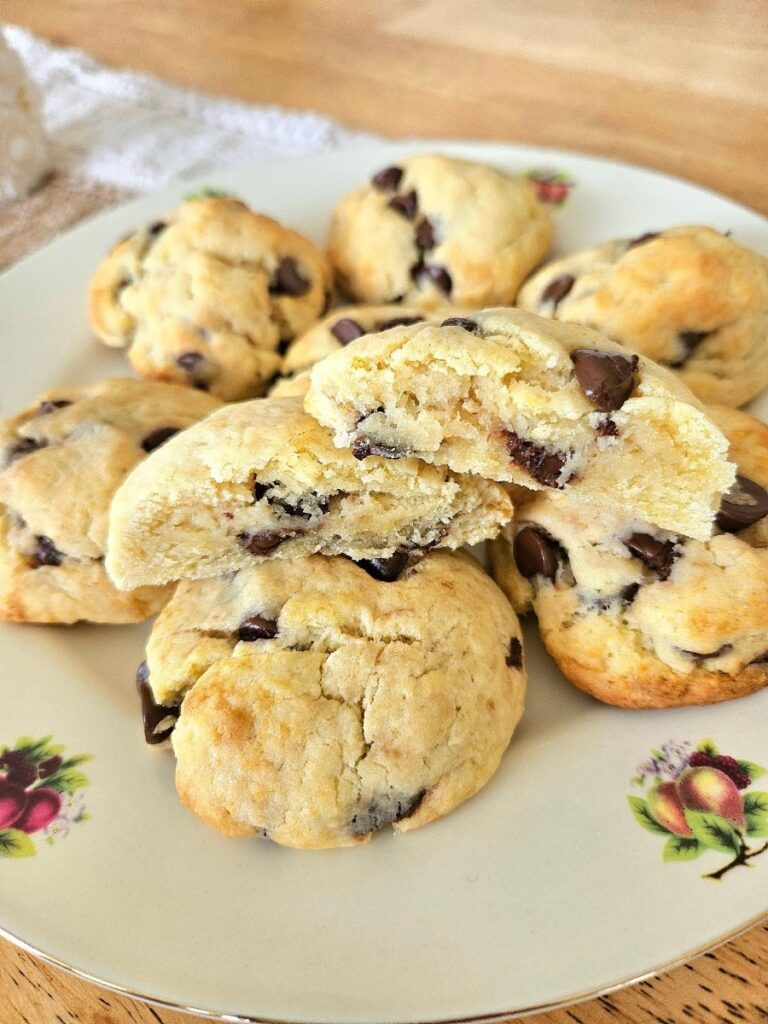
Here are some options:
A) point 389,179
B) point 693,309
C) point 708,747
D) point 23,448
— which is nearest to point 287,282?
point 389,179

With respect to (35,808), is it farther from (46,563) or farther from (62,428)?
(62,428)

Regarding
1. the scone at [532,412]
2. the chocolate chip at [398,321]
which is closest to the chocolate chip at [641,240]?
the chocolate chip at [398,321]

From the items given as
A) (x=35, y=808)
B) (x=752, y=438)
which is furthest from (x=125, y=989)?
(x=752, y=438)

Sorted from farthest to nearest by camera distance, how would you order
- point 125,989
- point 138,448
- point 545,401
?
1. point 138,448
2. point 545,401
3. point 125,989

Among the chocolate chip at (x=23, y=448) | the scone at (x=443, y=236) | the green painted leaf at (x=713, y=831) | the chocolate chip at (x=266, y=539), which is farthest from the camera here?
the scone at (x=443, y=236)

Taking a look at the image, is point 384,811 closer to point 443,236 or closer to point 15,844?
point 15,844

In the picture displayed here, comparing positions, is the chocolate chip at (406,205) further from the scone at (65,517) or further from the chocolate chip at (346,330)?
the scone at (65,517)
